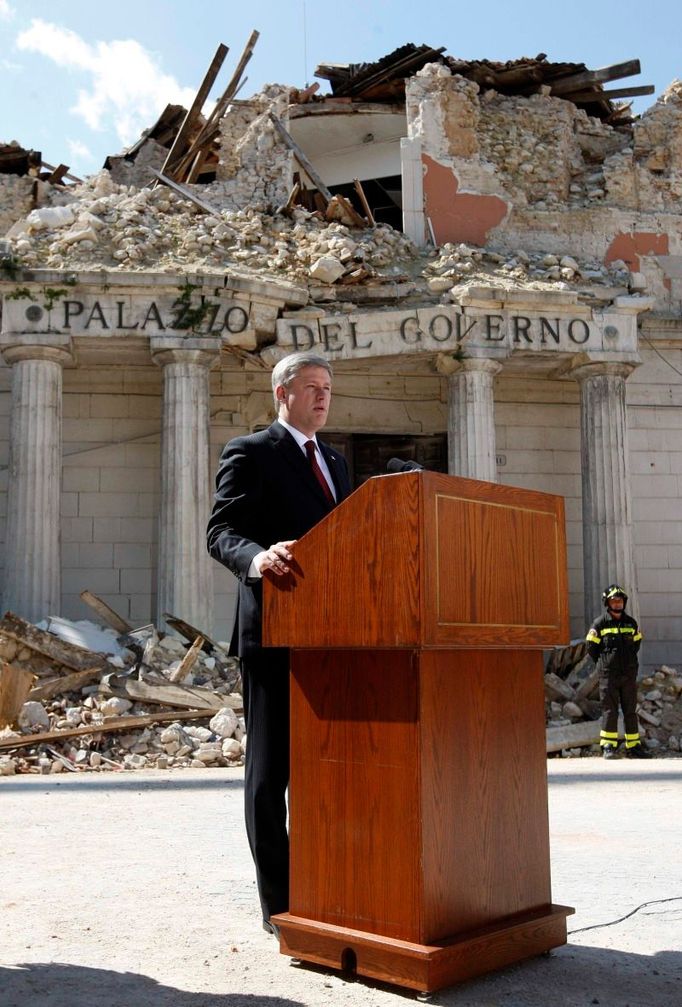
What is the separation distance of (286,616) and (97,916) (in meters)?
1.36

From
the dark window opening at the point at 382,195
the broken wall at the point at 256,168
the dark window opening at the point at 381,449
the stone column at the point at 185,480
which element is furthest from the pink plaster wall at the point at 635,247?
the stone column at the point at 185,480

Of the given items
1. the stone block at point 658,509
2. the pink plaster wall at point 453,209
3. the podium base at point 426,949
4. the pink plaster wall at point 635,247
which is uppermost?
the pink plaster wall at point 453,209

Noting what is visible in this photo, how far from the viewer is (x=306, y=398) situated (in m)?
3.64

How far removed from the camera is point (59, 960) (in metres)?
3.10

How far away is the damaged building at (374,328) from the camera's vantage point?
13969 mm

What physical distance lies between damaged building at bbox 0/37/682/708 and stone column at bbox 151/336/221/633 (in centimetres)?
3

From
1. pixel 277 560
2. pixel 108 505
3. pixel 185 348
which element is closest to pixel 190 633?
pixel 108 505

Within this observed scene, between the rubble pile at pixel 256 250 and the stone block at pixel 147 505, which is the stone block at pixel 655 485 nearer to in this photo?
the rubble pile at pixel 256 250

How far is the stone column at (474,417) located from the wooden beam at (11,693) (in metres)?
6.77

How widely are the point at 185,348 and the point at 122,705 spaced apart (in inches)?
197

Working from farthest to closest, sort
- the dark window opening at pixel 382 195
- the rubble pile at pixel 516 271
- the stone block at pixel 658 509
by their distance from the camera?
1. the dark window opening at pixel 382 195
2. the stone block at pixel 658 509
3. the rubble pile at pixel 516 271

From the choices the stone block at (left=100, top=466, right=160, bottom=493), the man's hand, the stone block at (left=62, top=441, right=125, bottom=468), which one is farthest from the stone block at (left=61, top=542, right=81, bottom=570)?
the man's hand

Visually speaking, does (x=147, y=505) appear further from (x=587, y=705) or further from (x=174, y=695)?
(x=587, y=705)

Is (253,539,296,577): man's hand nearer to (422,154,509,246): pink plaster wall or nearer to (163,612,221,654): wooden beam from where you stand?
Answer: (163,612,221,654): wooden beam
